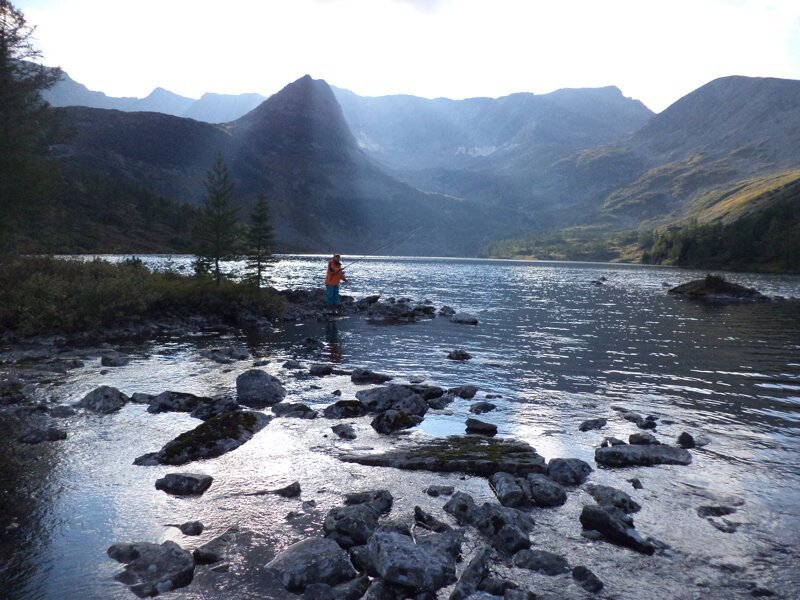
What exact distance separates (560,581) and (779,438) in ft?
36.2

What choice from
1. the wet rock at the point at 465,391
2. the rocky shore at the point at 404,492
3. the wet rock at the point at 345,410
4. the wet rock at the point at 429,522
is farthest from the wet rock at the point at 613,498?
the wet rock at the point at 465,391

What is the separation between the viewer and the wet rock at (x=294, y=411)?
1561cm

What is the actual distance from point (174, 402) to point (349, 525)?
31.5ft

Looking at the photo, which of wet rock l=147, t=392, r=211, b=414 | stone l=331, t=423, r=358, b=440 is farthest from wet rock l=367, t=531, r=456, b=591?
wet rock l=147, t=392, r=211, b=414

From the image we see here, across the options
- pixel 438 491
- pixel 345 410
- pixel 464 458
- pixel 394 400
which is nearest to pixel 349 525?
pixel 438 491

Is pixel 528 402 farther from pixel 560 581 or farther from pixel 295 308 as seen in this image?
pixel 295 308

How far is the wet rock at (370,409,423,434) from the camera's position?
14.6 metres

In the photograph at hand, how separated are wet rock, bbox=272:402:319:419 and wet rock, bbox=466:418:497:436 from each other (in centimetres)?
470

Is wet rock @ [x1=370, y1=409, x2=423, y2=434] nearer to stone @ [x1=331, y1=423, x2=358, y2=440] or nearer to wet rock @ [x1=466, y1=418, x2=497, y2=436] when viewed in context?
stone @ [x1=331, y1=423, x2=358, y2=440]

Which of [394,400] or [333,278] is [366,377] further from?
[333,278]

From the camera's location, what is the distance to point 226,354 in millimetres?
25016

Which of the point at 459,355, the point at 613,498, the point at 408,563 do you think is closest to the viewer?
the point at 408,563

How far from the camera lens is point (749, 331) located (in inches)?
1497


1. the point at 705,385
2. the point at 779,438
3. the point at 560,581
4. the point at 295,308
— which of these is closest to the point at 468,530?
the point at 560,581
